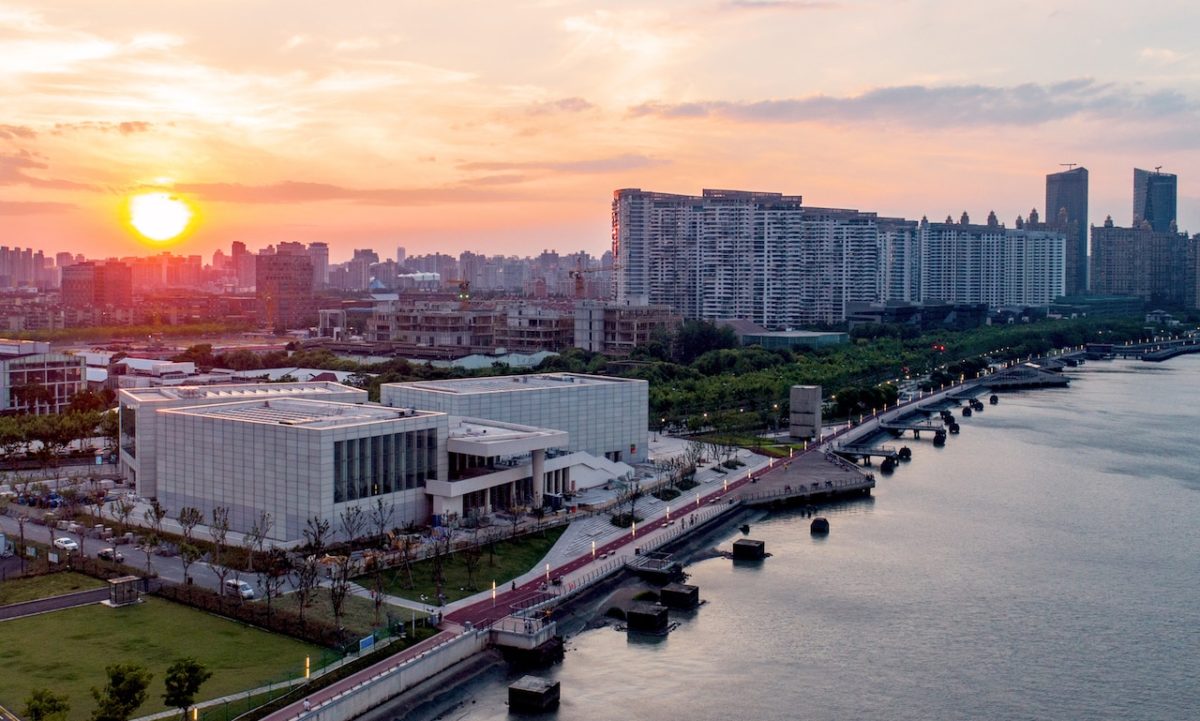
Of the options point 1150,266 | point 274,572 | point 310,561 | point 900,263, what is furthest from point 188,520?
point 1150,266

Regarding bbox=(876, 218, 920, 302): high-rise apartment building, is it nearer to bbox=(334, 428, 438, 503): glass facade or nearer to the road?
bbox=(334, 428, 438, 503): glass facade

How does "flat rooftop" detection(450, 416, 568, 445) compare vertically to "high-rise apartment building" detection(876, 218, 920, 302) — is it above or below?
below

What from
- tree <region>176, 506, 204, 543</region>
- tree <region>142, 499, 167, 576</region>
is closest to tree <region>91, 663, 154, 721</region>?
tree <region>142, 499, 167, 576</region>

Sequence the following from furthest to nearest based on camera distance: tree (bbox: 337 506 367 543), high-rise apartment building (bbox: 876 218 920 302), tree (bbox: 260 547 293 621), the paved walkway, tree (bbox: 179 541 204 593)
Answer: high-rise apartment building (bbox: 876 218 920 302)
tree (bbox: 337 506 367 543)
tree (bbox: 179 541 204 593)
tree (bbox: 260 547 293 621)
the paved walkway

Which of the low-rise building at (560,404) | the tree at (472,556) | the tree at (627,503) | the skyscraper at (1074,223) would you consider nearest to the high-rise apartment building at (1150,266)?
the skyscraper at (1074,223)

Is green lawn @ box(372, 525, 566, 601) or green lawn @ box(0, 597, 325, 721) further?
green lawn @ box(372, 525, 566, 601)

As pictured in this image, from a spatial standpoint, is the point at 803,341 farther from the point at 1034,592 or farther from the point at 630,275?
the point at 1034,592

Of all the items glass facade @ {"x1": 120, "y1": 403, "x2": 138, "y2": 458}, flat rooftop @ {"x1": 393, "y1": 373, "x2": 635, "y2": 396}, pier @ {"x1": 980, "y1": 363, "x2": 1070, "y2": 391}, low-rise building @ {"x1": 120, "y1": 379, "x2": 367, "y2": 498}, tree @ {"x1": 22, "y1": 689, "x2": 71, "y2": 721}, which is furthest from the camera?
pier @ {"x1": 980, "y1": 363, "x2": 1070, "y2": 391}
